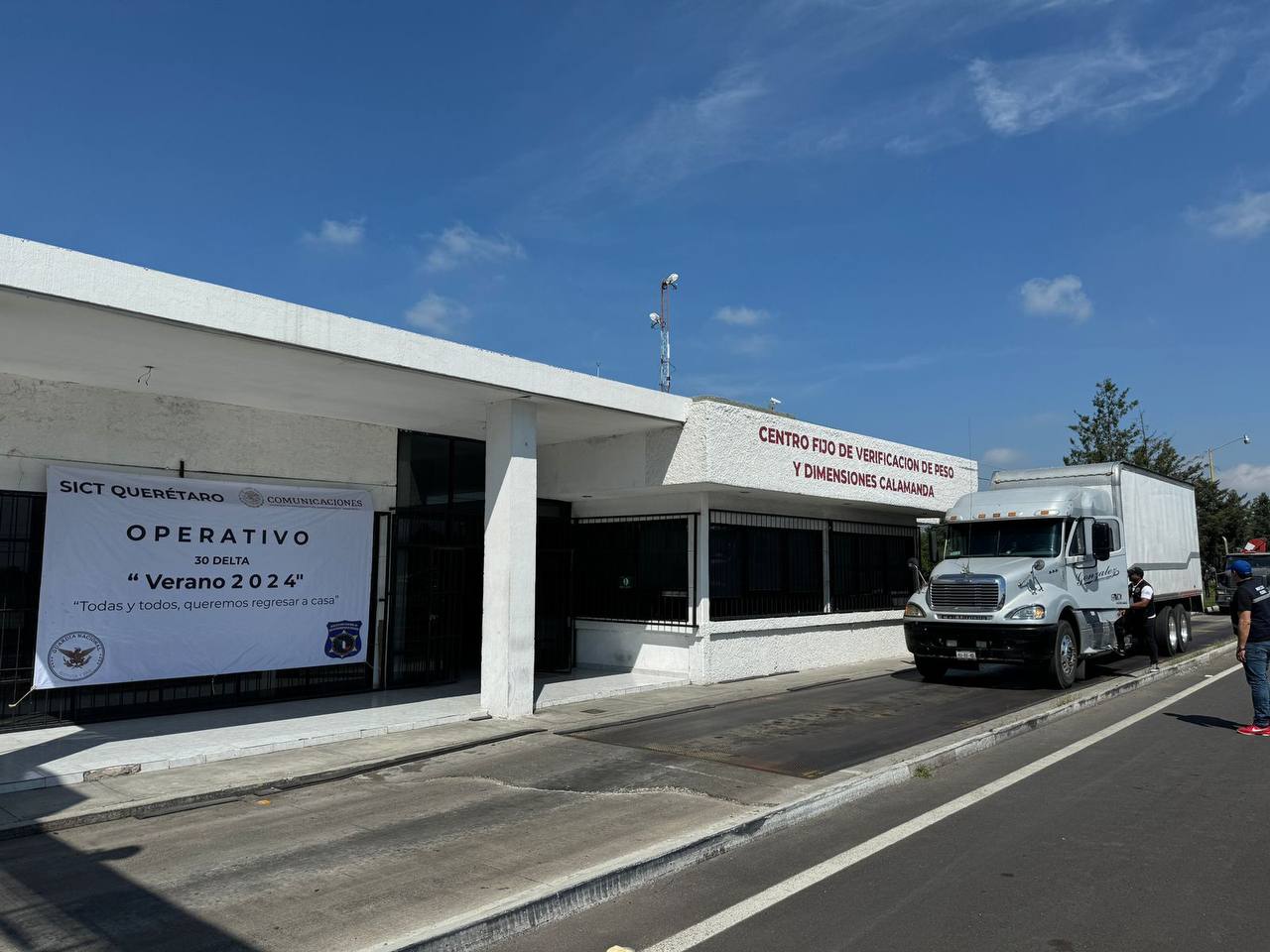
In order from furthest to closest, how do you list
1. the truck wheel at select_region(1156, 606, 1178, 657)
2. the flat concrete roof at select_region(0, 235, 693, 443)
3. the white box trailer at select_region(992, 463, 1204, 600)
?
the truck wheel at select_region(1156, 606, 1178, 657)
the white box trailer at select_region(992, 463, 1204, 600)
the flat concrete roof at select_region(0, 235, 693, 443)

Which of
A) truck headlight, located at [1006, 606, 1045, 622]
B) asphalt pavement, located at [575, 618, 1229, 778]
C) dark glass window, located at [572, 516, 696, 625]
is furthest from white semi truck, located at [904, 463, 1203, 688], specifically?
dark glass window, located at [572, 516, 696, 625]

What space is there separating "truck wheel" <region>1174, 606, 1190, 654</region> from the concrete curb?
10305mm

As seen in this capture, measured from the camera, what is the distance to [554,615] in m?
14.7

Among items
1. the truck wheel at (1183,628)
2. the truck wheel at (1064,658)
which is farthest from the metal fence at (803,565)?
the truck wheel at (1183,628)

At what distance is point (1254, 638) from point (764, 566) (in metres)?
7.40

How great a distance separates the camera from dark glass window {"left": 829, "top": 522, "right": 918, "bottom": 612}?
56.6ft

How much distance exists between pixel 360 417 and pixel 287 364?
3.09m

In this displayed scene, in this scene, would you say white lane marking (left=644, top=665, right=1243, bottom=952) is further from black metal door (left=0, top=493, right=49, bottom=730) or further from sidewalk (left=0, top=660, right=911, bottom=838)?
black metal door (left=0, top=493, right=49, bottom=730)

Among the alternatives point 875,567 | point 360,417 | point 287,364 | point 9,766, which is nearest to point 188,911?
point 9,766

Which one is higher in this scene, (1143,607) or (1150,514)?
(1150,514)

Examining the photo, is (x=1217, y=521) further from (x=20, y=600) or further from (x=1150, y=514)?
(x=20, y=600)

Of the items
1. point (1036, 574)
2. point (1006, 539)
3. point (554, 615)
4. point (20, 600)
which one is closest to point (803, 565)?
point (1006, 539)

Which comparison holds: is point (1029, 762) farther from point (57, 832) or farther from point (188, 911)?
point (57, 832)

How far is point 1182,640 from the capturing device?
1803cm
